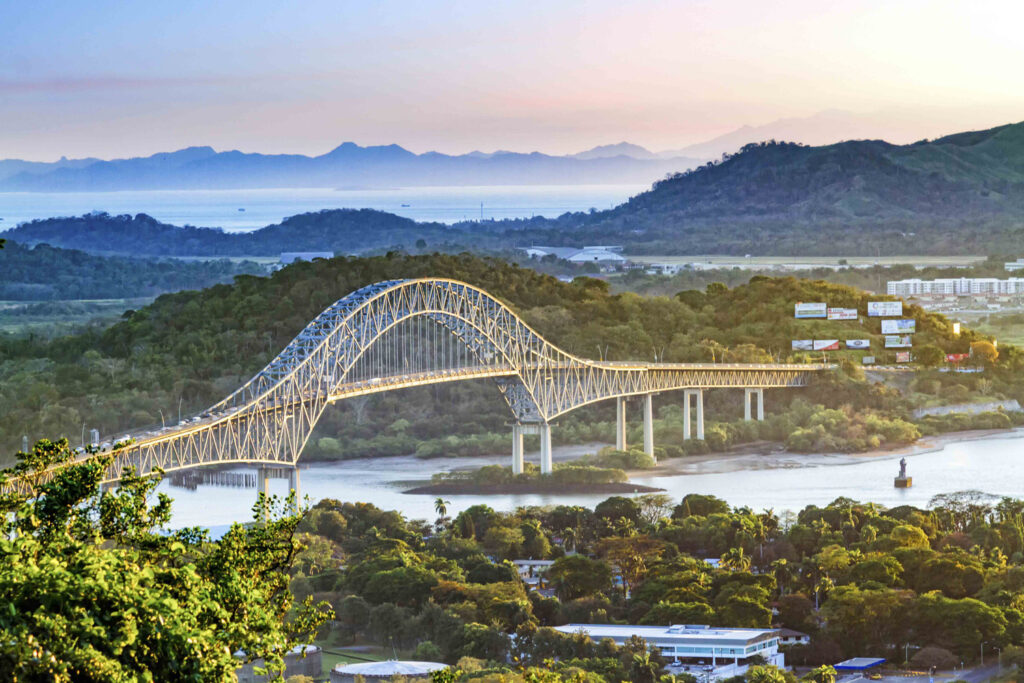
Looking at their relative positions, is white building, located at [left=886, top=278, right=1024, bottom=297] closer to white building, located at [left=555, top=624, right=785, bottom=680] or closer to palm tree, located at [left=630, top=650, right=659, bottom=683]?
white building, located at [left=555, top=624, right=785, bottom=680]

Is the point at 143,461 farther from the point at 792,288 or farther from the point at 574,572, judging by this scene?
the point at 792,288

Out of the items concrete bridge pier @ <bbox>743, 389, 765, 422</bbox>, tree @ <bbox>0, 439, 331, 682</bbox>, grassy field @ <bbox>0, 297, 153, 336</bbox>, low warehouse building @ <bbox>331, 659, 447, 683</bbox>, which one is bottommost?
low warehouse building @ <bbox>331, 659, 447, 683</bbox>

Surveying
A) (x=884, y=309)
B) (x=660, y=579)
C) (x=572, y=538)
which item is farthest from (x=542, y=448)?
(x=884, y=309)

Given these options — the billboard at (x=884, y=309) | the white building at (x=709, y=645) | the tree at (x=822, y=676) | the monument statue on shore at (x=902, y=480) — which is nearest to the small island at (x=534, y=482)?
the monument statue on shore at (x=902, y=480)

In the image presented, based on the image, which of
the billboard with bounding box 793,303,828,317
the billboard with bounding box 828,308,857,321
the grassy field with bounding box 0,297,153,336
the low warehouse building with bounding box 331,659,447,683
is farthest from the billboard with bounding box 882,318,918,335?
the low warehouse building with bounding box 331,659,447,683

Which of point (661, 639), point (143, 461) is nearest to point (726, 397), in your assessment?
point (143, 461)

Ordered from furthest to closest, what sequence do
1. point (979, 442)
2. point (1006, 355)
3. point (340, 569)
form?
point (1006, 355) → point (979, 442) → point (340, 569)

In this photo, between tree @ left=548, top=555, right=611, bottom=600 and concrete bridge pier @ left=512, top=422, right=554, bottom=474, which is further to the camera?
concrete bridge pier @ left=512, top=422, right=554, bottom=474
